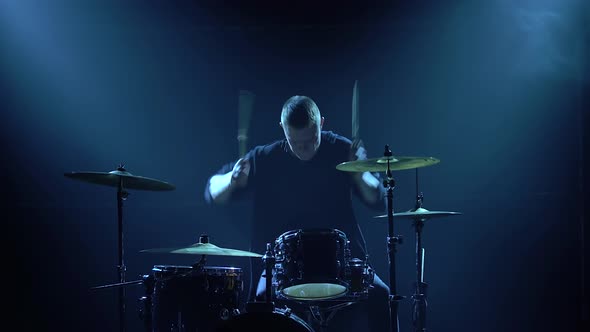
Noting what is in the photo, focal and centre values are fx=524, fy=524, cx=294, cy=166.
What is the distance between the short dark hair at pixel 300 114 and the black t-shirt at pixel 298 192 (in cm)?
29

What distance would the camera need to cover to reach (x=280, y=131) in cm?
416

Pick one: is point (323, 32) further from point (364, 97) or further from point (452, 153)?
point (452, 153)

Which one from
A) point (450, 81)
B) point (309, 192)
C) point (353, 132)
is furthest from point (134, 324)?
point (450, 81)

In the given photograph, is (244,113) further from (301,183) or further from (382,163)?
(382,163)

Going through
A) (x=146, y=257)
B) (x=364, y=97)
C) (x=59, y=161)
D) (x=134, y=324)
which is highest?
(x=364, y=97)

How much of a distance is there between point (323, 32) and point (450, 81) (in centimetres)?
109

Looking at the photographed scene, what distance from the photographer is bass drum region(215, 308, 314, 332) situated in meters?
2.68

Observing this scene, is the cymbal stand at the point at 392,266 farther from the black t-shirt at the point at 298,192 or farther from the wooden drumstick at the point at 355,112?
the wooden drumstick at the point at 355,112

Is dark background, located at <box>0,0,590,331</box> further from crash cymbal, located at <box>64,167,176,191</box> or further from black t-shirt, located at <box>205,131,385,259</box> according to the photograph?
crash cymbal, located at <box>64,167,176,191</box>

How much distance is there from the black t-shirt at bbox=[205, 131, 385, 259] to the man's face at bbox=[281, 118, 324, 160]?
49 mm

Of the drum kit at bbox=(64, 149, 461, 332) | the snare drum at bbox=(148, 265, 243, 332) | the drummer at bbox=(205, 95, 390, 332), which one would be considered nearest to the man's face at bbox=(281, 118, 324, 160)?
the drummer at bbox=(205, 95, 390, 332)

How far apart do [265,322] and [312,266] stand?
0.45 meters

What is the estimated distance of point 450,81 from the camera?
4.20m

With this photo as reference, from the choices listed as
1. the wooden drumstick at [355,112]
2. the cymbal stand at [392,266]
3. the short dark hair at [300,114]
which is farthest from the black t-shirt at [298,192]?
the cymbal stand at [392,266]
